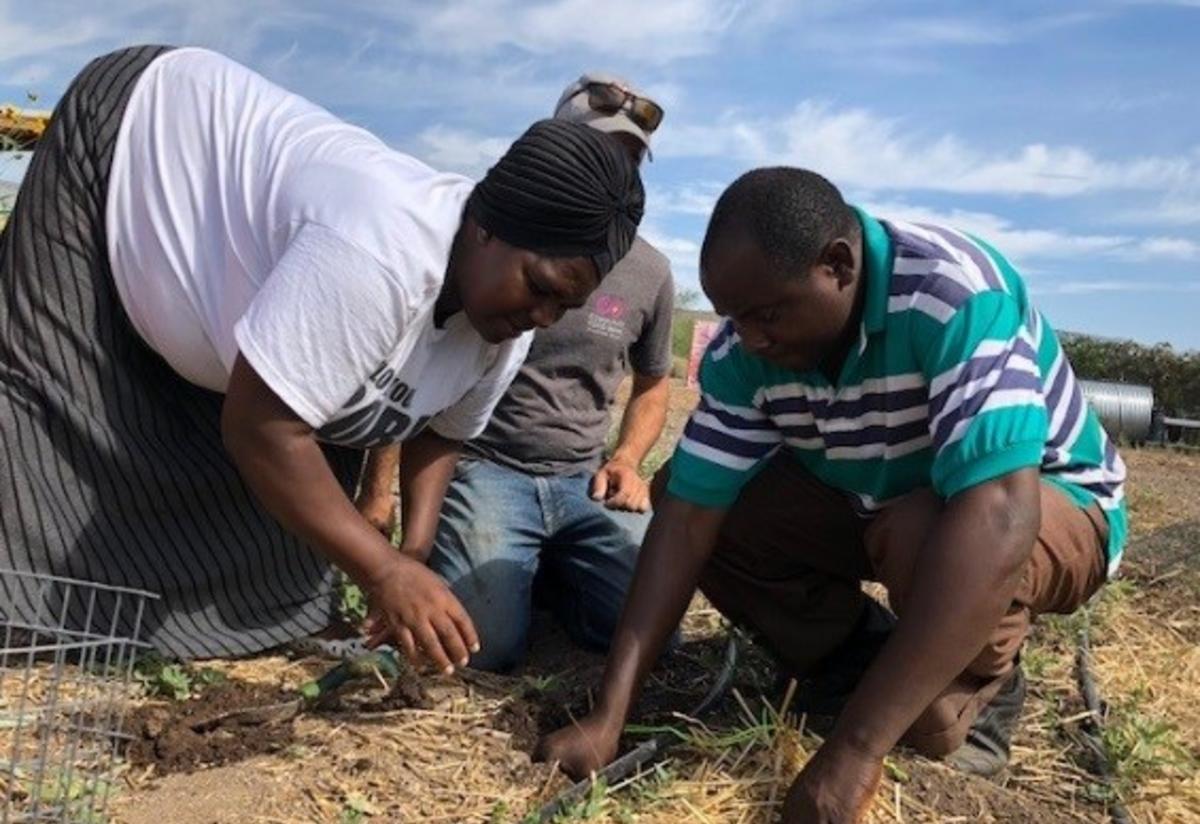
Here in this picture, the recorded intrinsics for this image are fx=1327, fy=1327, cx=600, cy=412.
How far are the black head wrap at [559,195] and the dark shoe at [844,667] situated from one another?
114cm

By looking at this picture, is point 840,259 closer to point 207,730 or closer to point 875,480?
point 875,480

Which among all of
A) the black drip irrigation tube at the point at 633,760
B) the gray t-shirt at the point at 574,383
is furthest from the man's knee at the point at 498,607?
the black drip irrigation tube at the point at 633,760

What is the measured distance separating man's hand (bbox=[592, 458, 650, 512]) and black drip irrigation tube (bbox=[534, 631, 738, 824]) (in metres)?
0.56

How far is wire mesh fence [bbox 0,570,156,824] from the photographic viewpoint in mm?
2135

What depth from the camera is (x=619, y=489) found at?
11.8ft

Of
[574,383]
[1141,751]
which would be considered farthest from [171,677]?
[1141,751]

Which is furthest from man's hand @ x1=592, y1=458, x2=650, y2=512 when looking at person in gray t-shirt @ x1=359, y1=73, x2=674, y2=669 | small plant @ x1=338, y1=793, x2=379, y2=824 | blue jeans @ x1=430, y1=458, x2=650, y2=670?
small plant @ x1=338, y1=793, x2=379, y2=824

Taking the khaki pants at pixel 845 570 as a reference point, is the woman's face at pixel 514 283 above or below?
above

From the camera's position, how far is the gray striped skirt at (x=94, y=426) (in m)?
2.85

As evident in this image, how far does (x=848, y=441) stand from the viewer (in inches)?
107

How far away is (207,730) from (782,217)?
1505 millimetres

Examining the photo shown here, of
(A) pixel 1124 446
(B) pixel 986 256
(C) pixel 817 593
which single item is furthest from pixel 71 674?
(A) pixel 1124 446

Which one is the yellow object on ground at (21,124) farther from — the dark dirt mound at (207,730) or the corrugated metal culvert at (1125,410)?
the corrugated metal culvert at (1125,410)

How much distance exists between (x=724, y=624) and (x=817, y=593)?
682 millimetres
